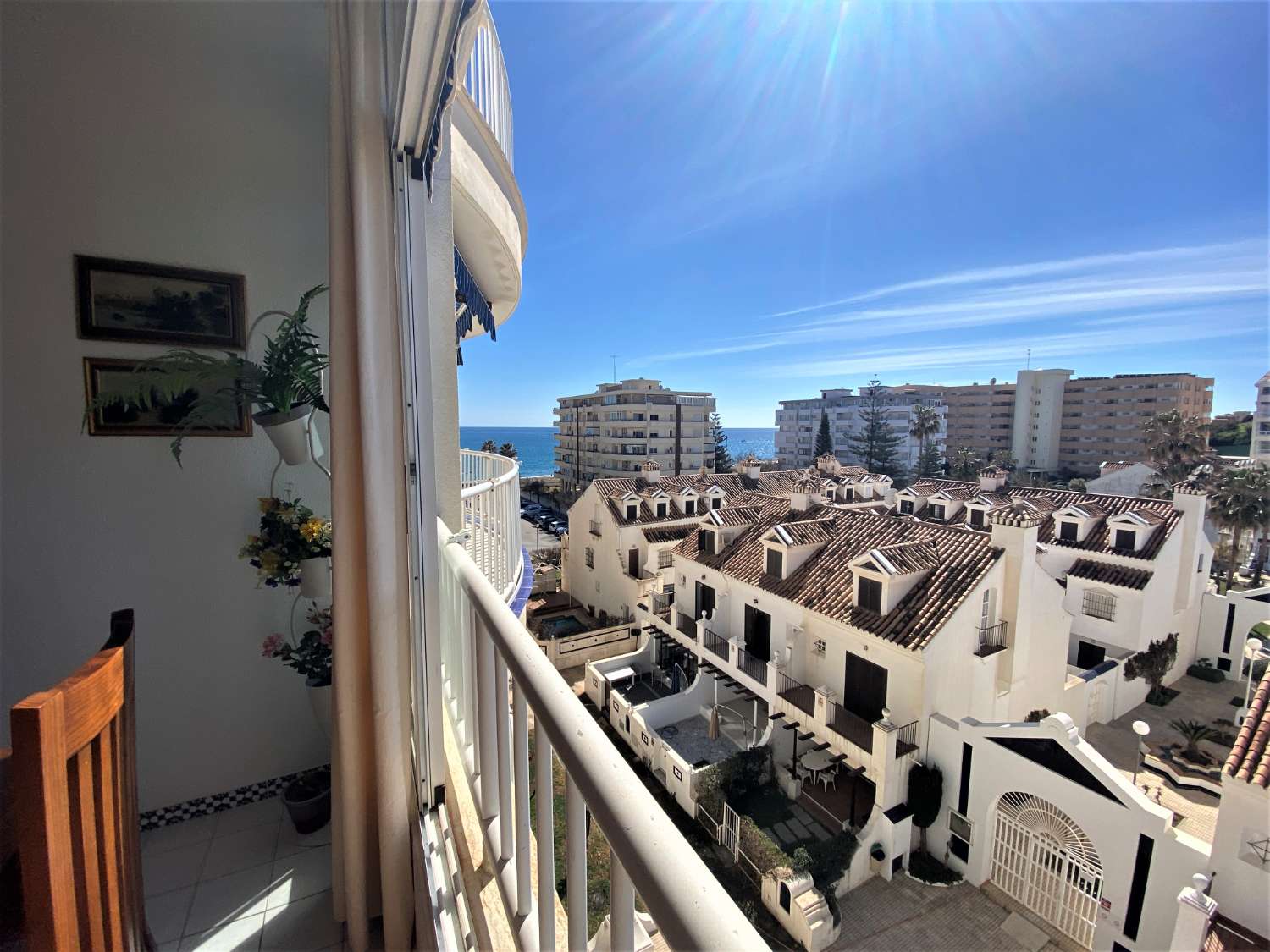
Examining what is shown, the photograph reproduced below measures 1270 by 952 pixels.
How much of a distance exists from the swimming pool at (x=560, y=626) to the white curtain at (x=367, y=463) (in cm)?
879

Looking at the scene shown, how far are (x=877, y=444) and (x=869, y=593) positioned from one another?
2541 centimetres

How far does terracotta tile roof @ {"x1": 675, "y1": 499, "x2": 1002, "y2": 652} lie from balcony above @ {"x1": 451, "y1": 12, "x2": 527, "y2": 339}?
541cm

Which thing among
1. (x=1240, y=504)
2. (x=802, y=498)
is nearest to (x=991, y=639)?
(x=802, y=498)

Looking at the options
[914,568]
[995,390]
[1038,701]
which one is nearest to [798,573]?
[914,568]

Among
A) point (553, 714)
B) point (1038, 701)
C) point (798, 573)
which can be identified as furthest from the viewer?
point (798, 573)

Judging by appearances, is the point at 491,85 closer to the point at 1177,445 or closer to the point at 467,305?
the point at 467,305

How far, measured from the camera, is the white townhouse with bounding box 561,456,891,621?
34.0ft

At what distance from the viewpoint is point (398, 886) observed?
1242 millimetres

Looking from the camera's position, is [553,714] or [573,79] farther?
[573,79]

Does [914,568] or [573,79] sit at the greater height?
[573,79]

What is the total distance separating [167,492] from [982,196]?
1169cm

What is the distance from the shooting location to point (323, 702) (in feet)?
5.90

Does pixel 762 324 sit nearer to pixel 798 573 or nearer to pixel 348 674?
pixel 798 573

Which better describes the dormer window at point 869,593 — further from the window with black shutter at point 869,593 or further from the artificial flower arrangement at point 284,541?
the artificial flower arrangement at point 284,541
